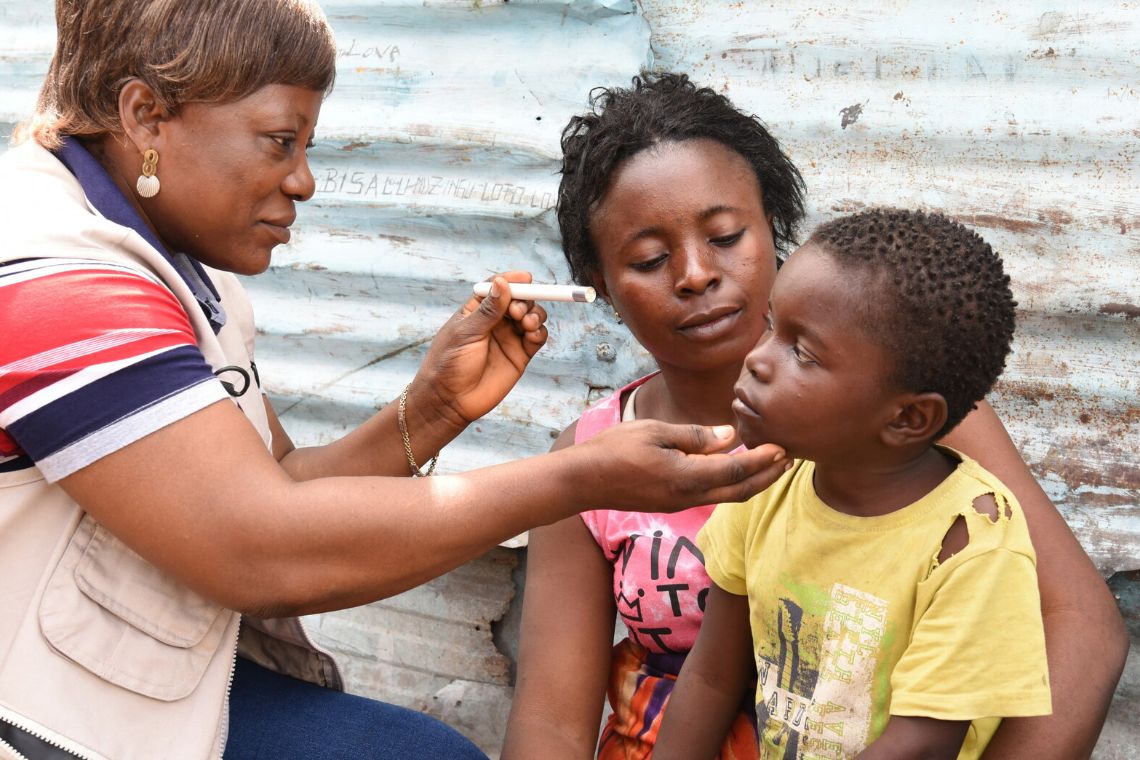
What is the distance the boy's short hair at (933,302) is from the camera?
4.47ft

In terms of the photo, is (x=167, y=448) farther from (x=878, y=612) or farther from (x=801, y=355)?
(x=878, y=612)

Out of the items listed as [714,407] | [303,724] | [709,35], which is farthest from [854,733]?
[709,35]

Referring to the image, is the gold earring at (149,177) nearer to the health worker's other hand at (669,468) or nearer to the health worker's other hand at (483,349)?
the health worker's other hand at (483,349)

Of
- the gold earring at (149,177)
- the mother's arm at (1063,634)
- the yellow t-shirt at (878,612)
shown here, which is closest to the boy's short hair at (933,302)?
the yellow t-shirt at (878,612)

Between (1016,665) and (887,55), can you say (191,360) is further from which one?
(887,55)

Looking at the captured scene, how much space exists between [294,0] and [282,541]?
794 mm

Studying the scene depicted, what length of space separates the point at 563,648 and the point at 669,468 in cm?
62

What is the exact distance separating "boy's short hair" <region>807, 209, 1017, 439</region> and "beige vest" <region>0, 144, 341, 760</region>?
0.82 m

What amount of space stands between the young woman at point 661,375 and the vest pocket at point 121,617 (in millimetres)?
593

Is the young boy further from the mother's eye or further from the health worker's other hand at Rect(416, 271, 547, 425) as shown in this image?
the health worker's other hand at Rect(416, 271, 547, 425)

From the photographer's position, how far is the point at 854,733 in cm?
147

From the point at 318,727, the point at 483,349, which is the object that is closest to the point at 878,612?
the point at 483,349

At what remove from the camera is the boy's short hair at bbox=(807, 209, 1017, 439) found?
4.47ft

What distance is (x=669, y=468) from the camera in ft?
4.69
